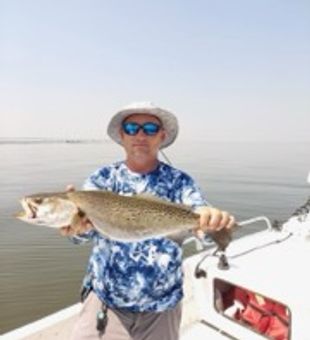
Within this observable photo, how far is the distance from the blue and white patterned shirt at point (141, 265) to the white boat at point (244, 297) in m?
1.45

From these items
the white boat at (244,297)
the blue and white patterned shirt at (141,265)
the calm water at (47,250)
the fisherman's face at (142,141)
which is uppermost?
the fisherman's face at (142,141)

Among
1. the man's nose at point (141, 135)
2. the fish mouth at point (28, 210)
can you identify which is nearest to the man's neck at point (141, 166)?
the man's nose at point (141, 135)

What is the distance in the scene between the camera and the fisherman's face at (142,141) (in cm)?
350

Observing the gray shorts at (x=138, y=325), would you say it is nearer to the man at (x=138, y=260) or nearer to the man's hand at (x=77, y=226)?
the man at (x=138, y=260)

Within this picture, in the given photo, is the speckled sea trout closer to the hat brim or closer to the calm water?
the hat brim

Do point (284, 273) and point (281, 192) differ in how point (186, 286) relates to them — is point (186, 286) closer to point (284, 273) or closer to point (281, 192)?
point (284, 273)

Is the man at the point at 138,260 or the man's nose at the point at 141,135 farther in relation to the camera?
the man's nose at the point at 141,135

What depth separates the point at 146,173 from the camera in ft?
11.7

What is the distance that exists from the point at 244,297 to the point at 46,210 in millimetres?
3206

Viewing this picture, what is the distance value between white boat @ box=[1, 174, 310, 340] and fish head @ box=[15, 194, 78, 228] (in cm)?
Result: 185

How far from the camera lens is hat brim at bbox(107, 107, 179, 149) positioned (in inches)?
140

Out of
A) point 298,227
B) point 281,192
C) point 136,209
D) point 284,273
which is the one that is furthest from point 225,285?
point 281,192

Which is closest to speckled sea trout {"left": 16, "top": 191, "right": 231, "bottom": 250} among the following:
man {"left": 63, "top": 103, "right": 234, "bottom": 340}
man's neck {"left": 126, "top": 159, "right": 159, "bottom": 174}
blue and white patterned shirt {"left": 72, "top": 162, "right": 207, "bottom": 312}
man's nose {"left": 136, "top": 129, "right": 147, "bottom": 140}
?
man {"left": 63, "top": 103, "right": 234, "bottom": 340}

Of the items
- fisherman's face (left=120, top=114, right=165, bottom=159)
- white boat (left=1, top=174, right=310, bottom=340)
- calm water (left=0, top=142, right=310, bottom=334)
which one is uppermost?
fisherman's face (left=120, top=114, right=165, bottom=159)
